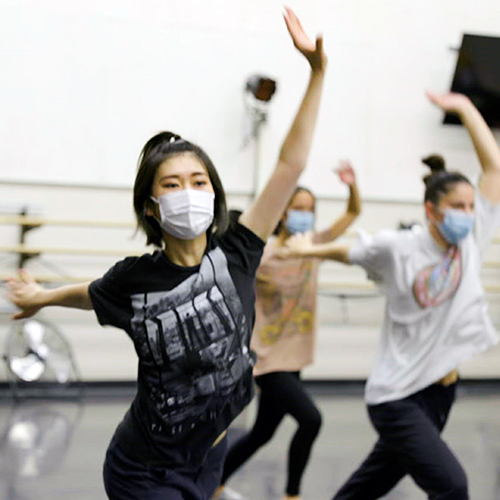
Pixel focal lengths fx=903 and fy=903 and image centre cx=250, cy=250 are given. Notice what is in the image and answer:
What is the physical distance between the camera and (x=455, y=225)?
2.91m

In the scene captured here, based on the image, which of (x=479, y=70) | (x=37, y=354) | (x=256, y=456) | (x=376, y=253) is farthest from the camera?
(x=479, y=70)

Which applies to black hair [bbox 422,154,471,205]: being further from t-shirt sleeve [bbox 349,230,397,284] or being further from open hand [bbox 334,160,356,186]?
open hand [bbox 334,160,356,186]

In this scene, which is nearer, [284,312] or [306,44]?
[306,44]

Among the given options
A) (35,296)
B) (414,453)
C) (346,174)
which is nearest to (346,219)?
(346,174)

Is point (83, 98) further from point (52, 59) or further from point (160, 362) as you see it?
point (160, 362)

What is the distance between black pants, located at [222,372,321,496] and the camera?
3.65 meters

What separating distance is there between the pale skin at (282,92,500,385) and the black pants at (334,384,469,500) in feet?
0.36

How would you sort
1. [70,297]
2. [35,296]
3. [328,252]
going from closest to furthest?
[70,297] → [35,296] → [328,252]

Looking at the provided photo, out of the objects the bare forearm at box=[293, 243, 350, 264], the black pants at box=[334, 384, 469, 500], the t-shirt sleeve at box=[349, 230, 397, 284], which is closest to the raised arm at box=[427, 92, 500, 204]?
the t-shirt sleeve at box=[349, 230, 397, 284]

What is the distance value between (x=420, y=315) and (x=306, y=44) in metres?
1.26

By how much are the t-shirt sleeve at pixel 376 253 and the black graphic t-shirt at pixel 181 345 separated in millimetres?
1026

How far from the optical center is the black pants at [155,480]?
6.48 feet

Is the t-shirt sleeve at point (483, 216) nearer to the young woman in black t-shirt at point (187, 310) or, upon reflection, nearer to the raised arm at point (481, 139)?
the raised arm at point (481, 139)

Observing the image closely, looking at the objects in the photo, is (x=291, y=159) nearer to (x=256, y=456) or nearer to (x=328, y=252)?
(x=328, y=252)
